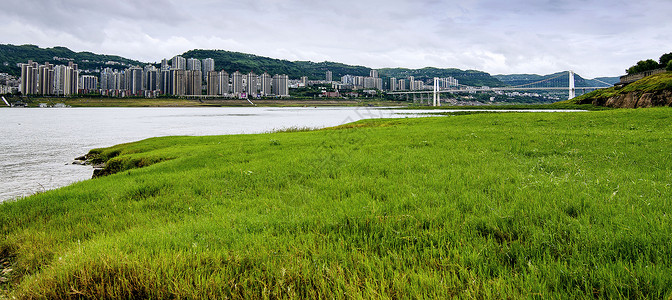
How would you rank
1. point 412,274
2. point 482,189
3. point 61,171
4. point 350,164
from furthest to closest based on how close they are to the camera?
point 61,171, point 350,164, point 482,189, point 412,274

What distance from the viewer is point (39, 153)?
2791 centimetres

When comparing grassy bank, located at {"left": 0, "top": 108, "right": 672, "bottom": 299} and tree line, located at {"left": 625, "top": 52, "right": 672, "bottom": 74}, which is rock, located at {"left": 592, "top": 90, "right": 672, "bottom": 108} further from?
grassy bank, located at {"left": 0, "top": 108, "right": 672, "bottom": 299}

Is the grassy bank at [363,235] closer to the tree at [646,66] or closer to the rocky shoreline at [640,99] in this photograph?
the rocky shoreline at [640,99]

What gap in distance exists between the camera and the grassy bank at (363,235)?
3559 millimetres

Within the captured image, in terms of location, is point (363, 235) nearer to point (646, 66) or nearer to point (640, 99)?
point (640, 99)

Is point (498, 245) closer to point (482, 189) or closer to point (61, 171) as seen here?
point (482, 189)

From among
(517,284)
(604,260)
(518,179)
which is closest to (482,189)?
(518,179)

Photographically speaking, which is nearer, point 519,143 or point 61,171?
point 519,143

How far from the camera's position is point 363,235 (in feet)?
16.5

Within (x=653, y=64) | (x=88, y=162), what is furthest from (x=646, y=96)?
(x=88, y=162)

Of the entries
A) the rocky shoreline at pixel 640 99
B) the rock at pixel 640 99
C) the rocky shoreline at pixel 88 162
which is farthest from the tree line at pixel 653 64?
the rocky shoreline at pixel 88 162

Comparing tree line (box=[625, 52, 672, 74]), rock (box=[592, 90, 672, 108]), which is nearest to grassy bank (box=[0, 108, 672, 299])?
rock (box=[592, 90, 672, 108])

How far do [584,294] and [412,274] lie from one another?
5.21ft

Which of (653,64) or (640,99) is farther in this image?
(653,64)
